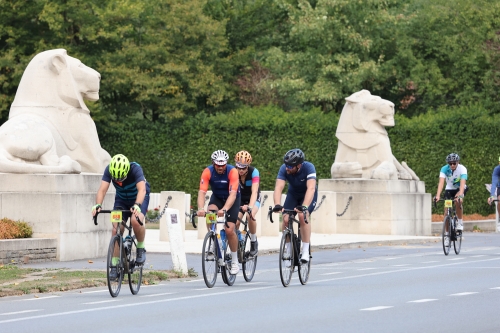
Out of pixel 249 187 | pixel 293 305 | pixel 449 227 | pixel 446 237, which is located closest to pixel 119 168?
pixel 293 305

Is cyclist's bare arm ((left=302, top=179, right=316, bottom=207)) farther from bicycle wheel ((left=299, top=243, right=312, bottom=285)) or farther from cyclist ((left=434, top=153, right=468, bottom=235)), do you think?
cyclist ((left=434, top=153, right=468, bottom=235))

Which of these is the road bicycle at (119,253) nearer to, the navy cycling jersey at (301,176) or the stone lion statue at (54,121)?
the navy cycling jersey at (301,176)

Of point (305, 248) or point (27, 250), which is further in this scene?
point (27, 250)

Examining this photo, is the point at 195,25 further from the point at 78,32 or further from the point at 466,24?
the point at 466,24

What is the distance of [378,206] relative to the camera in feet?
111

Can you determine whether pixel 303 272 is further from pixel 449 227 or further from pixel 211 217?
pixel 449 227

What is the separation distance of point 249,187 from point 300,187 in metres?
1.76

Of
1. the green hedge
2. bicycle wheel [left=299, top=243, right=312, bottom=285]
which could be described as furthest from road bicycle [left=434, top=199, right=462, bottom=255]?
the green hedge

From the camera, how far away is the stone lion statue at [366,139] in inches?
1353

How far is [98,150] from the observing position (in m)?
25.2

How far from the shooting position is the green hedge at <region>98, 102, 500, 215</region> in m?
43.3

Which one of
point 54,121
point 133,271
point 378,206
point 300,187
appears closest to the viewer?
point 133,271

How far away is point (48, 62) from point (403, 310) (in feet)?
40.3

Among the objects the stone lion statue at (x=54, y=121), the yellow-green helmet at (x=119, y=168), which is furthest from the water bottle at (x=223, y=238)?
the stone lion statue at (x=54, y=121)
